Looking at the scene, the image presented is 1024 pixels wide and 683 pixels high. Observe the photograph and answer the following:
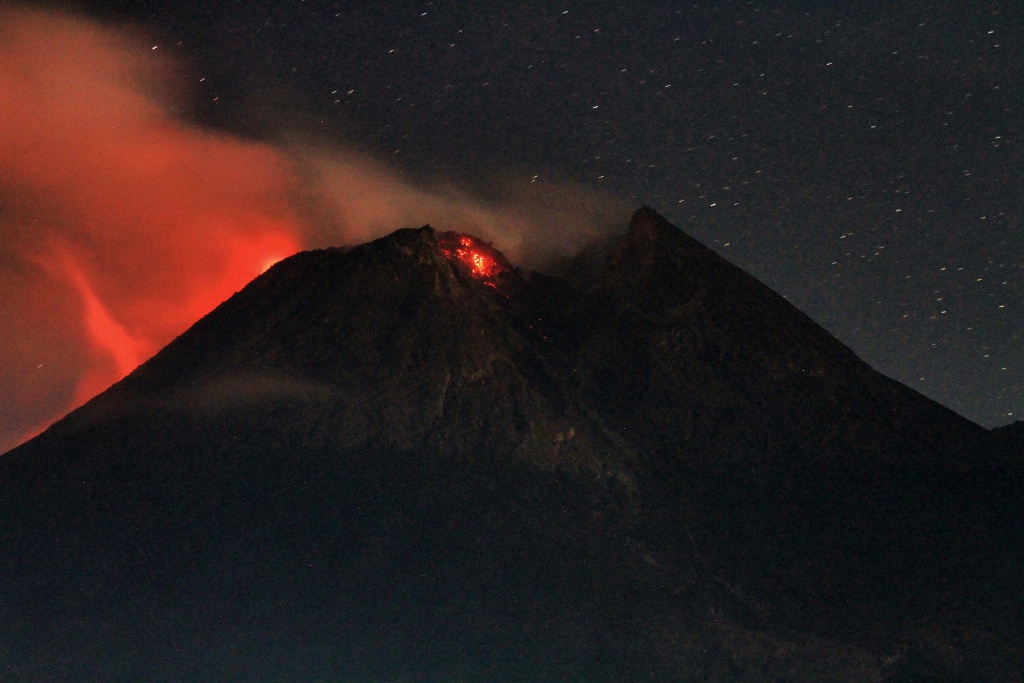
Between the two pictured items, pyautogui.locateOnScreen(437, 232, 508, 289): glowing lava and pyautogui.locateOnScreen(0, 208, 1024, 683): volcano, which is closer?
pyautogui.locateOnScreen(0, 208, 1024, 683): volcano

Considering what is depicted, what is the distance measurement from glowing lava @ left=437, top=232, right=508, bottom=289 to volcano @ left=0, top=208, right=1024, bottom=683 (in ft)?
1.14

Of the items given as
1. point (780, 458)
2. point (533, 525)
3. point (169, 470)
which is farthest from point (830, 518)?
point (169, 470)

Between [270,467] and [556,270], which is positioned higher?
[556,270]

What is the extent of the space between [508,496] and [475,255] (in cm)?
3346

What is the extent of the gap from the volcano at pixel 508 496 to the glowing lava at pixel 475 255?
1.14 ft

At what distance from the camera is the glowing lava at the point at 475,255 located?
109m

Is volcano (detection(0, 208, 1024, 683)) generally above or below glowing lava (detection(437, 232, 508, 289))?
below

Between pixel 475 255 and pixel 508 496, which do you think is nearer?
pixel 508 496

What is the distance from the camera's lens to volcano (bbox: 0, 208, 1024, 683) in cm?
7094

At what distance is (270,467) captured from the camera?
286 feet

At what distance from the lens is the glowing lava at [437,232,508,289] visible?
10894cm

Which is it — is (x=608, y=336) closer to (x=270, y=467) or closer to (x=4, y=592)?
(x=270, y=467)

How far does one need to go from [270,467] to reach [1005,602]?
172 ft

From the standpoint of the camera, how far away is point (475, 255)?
112 metres
